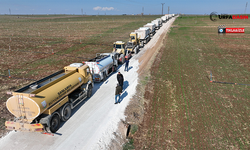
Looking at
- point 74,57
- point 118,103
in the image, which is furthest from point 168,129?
point 74,57

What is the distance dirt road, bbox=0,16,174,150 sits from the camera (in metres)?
8.90

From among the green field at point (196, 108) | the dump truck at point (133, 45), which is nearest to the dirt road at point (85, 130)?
the green field at point (196, 108)

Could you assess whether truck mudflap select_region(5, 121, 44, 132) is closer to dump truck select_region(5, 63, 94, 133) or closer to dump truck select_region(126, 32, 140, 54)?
dump truck select_region(5, 63, 94, 133)

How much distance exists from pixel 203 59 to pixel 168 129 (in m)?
18.3

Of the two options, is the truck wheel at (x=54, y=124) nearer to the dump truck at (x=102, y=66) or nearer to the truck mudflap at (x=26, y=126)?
the truck mudflap at (x=26, y=126)

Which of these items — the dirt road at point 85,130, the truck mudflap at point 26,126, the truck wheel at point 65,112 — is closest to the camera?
the truck mudflap at point 26,126

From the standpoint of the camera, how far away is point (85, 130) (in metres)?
10.1

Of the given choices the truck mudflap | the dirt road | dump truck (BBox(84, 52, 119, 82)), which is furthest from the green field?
the truck mudflap

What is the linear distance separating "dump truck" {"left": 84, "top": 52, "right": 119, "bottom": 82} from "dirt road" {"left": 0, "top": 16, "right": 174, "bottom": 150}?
7.76 feet

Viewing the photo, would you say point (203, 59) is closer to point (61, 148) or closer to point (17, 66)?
point (61, 148)

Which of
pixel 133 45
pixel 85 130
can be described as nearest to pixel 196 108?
pixel 85 130

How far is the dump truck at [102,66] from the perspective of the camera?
1599cm

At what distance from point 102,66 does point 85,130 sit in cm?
780

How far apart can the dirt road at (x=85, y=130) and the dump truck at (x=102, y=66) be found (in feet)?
7.76
